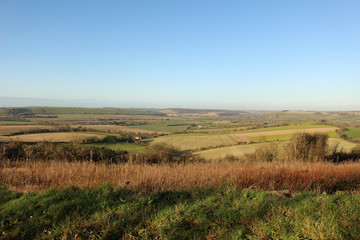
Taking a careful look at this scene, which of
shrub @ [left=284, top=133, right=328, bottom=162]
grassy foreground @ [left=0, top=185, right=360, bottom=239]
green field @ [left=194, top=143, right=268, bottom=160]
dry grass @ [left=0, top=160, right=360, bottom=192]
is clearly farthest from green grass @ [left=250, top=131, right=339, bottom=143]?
grassy foreground @ [left=0, top=185, right=360, bottom=239]

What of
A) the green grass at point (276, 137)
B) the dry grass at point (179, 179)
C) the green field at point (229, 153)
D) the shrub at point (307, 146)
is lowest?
the green field at point (229, 153)

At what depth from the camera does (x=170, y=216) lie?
12.9 feet

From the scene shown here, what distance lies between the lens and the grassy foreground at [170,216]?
3.49 m

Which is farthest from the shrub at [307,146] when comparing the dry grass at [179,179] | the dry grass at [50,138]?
the dry grass at [50,138]

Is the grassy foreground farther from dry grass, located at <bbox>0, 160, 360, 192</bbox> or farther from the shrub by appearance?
the shrub

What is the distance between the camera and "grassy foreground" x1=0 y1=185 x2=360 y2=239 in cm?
349

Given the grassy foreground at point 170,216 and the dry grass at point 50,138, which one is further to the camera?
the dry grass at point 50,138

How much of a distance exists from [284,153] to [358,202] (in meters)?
16.2

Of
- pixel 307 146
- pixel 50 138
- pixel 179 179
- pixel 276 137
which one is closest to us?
pixel 179 179

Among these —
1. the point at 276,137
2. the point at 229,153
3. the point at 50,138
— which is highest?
the point at 50,138

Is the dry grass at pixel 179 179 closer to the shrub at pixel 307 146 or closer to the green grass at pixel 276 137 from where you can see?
the shrub at pixel 307 146

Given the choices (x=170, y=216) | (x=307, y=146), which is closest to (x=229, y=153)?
(x=307, y=146)

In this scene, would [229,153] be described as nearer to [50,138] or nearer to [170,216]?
[50,138]

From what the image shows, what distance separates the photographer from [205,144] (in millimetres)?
44906
